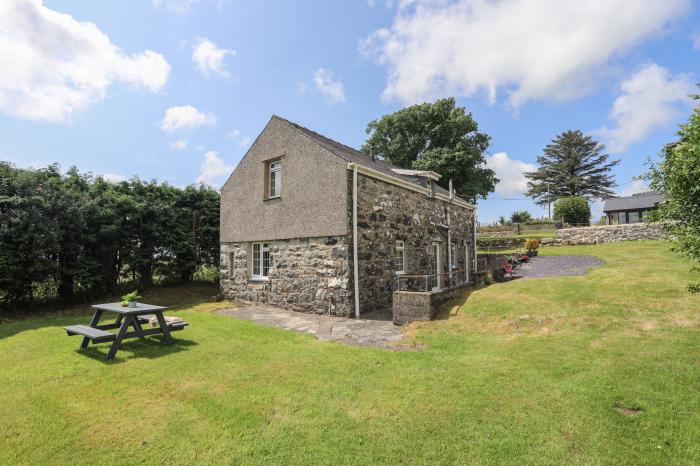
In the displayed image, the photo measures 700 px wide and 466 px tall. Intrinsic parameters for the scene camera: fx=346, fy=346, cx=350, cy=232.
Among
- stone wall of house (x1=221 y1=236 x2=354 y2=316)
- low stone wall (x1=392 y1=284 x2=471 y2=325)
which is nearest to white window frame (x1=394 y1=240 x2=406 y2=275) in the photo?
stone wall of house (x1=221 y1=236 x2=354 y2=316)

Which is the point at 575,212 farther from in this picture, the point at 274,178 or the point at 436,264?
the point at 274,178

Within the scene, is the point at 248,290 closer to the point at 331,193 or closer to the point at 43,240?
the point at 331,193

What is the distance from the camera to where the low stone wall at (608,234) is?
2464 centimetres

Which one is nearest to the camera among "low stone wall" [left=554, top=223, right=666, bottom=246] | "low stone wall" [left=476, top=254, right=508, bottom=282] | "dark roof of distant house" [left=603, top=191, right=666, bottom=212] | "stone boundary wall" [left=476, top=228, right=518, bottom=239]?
"low stone wall" [left=476, top=254, right=508, bottom=282]

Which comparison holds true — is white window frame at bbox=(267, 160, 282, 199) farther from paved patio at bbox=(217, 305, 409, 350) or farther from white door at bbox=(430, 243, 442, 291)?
white door at bbox=(430, 243, 442, 291)

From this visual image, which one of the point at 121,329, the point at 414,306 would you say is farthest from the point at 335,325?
the point at 121,329

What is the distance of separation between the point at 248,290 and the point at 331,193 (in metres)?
5.96

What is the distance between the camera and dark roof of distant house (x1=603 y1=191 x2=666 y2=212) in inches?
1391

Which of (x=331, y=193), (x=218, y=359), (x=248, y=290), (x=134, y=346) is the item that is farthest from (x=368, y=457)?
(x=248, y=290)

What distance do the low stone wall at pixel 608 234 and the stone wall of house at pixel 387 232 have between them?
16557 millimetres

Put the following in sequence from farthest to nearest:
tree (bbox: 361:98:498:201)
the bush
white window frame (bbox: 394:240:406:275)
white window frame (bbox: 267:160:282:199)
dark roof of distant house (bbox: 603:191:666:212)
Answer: dark roof of distant house (bbox: 603:191:666:212)
the bush
tree (bbox: 361:98:498:201)
white window frame (bbox: 267:160:282:199)
white window frame (bbox: 394:240:406:275)

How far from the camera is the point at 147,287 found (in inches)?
653

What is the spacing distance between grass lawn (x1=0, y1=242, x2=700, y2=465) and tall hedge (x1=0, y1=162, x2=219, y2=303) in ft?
15.7

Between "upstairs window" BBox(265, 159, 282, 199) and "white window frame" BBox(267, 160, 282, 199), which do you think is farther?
"upstairs window" BBox(265, 159, 282, 199)
